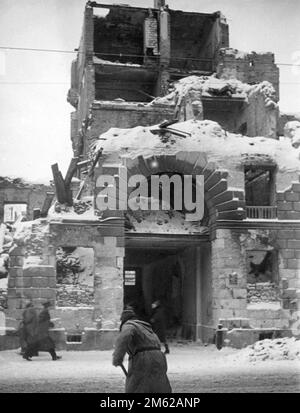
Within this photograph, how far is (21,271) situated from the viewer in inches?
653

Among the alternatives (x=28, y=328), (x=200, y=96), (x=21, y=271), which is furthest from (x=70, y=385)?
(x=200, y=96)

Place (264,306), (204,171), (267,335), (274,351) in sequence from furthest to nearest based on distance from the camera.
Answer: (204,171) < (264,306) < (267,335) < (274,351)

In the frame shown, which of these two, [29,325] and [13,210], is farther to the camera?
[13,210]

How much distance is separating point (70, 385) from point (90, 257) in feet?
24.5

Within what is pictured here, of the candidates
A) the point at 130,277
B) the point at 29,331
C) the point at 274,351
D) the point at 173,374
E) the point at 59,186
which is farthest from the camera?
the point at 130,277

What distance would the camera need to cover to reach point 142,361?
673cm

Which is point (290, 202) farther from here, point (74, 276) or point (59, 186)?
point (59, 186)

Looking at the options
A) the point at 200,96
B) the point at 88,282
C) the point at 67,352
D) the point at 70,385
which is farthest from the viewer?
the point at 200,96

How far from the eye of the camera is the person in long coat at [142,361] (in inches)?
Result: 265

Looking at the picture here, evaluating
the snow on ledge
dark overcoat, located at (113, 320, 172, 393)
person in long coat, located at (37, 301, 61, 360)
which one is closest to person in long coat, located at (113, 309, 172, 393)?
dark overcoat, located at (113, 320, 172, 393)

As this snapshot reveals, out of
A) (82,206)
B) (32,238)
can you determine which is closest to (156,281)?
(82,206)

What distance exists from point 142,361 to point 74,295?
410 inches

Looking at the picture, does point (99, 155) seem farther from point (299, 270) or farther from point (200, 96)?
point (200, 96)

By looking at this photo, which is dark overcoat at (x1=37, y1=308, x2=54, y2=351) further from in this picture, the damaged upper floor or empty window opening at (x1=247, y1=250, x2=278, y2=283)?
the damaged upper floor
